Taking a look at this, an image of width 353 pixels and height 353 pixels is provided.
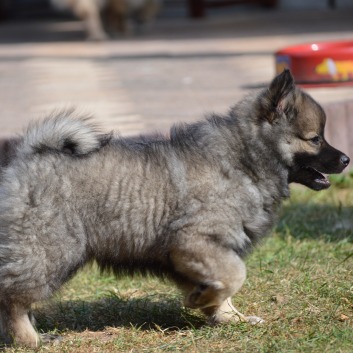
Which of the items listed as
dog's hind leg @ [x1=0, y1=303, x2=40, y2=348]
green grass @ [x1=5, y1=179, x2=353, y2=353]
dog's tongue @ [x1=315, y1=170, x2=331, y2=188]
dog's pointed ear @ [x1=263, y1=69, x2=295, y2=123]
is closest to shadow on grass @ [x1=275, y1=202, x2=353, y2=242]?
green grass @ [x1=5, y1=179, x2=353, y2=353]

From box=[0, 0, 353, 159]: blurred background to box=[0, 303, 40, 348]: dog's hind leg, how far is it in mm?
2682

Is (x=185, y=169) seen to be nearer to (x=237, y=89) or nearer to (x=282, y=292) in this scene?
(x=282, y=292)

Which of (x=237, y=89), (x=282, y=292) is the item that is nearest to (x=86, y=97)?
(x=237, y=89)

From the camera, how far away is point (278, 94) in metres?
4.29

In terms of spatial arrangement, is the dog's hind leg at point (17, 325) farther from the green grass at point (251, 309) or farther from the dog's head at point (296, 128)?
the dog's head at point (296, 128)

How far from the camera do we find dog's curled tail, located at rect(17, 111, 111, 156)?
4.23 meters

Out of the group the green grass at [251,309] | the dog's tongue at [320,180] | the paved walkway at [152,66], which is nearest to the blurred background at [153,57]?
the paved walkway at [152,66]

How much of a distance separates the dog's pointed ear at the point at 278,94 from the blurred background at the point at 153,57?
2.48 meters

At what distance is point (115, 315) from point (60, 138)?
101 cm

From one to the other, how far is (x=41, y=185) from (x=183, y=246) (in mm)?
686

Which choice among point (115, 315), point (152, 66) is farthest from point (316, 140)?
point (152, 66)

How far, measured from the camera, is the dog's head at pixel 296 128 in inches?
169

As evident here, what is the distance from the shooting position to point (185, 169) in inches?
168

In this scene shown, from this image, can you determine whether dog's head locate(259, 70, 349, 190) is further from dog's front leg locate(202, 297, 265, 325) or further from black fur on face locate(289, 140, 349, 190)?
dog's front leg locate(202, 297, 265, 325)
